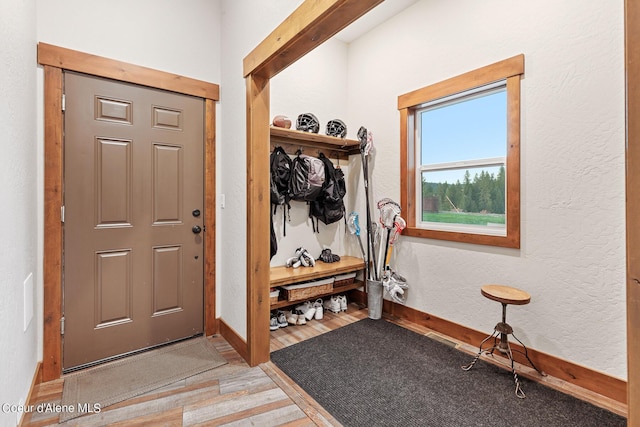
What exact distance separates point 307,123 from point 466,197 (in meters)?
1.69

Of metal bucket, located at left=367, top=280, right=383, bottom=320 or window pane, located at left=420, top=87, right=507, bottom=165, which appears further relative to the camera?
metal bucket, located at left=367, top=280, right=383, bottom=320

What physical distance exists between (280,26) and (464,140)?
6.05 feet

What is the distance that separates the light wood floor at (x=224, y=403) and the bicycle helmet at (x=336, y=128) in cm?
235

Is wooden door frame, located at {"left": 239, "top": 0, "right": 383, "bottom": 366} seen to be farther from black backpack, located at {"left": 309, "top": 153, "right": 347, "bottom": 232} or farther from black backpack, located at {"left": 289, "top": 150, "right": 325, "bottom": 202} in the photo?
black backpack, located at {"left": 309, "top": 153, "right": 347, "bottom": 232}

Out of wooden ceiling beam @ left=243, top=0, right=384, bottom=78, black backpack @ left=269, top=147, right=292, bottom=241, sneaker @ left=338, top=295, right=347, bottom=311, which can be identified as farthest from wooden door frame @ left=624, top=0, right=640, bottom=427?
sneaker @ left=338, top=295, right=347, bottom=311

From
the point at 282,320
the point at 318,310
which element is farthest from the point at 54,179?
the point at 318,310

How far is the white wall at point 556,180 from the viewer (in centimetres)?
184

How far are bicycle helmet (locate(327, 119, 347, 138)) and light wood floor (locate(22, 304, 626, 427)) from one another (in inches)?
92.5

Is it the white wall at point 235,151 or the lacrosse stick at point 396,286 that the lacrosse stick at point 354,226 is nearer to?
the lacrosse stick at point 396,286

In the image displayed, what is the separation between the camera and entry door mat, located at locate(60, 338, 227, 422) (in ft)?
5.96

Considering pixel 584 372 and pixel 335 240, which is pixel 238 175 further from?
pixel 584 372

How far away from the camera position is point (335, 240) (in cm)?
364

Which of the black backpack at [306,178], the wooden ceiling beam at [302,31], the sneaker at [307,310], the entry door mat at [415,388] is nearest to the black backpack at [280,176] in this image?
the black backpack at [306,178]

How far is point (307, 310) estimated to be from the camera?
10.0 ft
